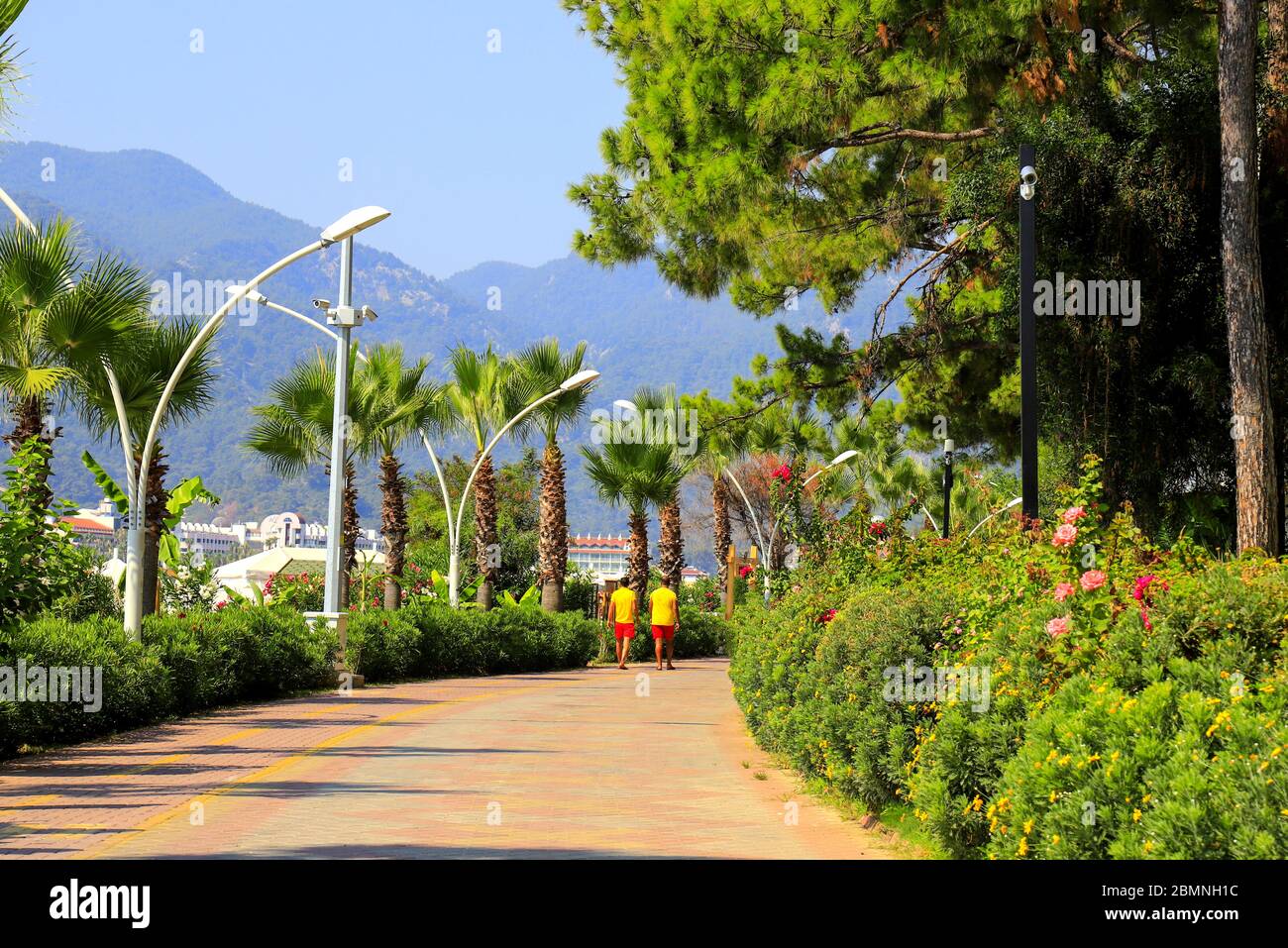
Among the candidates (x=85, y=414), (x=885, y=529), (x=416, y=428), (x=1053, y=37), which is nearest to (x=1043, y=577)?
(x=885, y=529)

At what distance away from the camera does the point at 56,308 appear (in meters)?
15.7

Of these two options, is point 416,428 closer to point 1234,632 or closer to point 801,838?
point 801,838

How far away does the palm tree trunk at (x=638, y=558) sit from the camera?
41.2 meters

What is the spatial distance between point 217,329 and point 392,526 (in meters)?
17.4

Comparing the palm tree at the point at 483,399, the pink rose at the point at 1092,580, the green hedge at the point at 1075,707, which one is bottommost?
the green hedge at the point at 1075,707

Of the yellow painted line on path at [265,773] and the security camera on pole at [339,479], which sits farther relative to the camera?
the security camera on pole at [339,479]

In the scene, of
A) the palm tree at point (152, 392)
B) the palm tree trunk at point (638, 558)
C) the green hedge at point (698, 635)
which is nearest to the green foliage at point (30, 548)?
the palm tree at point (152, 392)

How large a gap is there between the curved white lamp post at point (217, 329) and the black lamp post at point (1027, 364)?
8.52 metres

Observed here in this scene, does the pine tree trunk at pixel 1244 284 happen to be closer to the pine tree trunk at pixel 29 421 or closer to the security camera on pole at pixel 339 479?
the security camera on pole at pixel 339 479

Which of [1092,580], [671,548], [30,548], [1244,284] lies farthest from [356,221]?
[671,548]

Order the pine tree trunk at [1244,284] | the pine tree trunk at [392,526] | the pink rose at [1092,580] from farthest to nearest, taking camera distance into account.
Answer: the pine tree trunk at [392,526], the pine tree trunk at [1244,284], the pink rose at [1092,580]

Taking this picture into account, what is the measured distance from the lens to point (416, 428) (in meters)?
34.3

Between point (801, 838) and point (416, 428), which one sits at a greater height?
point (416, 428)
